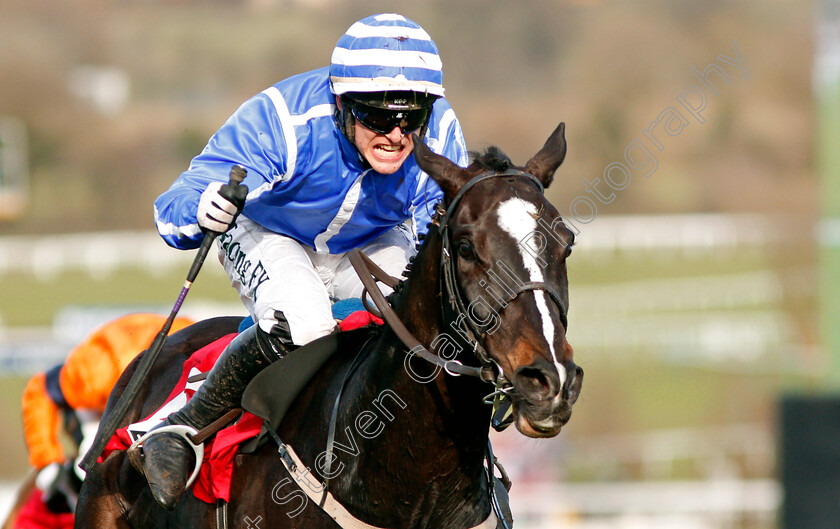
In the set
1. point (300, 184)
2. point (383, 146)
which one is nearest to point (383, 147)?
point (383, 146)

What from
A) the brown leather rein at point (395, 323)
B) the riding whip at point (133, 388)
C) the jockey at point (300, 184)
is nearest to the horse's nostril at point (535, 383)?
the brown leather rein at point (395, 323)

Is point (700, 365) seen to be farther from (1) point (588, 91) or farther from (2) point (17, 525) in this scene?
(2) point (17, 525)

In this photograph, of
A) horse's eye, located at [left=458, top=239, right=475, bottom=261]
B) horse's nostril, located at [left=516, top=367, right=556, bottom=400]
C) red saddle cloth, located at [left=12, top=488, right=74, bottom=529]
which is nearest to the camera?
horse's nostril, located at [left=516, top=367, right=556, bottom=400]

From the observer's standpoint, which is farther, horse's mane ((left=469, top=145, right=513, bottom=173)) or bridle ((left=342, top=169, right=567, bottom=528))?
horse's mane ((left=469, top=145, right=513, bottom=173))

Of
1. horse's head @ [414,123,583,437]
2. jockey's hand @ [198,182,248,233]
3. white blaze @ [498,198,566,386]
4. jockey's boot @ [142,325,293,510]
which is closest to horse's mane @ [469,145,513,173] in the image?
horse's head @ [414,123,583,437]

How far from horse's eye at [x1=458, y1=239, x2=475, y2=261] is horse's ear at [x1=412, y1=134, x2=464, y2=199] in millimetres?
211

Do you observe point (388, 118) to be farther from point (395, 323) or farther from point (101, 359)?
point (101, 359)

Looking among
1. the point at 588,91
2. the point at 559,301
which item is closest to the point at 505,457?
the point at 559,301

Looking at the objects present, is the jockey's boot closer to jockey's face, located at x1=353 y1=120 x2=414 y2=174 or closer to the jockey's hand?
the jockey's hand

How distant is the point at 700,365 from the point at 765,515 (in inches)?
609

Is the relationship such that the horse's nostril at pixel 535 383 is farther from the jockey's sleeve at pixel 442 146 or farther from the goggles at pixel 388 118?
the jockey's sleeve at pixel 442 146

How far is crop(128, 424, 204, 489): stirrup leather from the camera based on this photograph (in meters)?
3.75

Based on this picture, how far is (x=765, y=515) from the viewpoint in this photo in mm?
16406

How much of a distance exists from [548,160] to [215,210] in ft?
3.40
